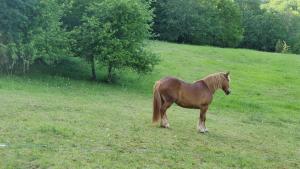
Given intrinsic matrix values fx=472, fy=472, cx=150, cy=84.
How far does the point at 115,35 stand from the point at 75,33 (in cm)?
194

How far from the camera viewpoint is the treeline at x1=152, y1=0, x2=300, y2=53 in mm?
54344

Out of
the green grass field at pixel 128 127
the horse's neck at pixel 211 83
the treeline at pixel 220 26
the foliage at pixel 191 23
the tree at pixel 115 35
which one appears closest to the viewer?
the green grass field at pixel 128 127

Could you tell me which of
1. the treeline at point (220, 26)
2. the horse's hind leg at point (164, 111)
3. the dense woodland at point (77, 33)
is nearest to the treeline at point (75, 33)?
the dense woodland at point (77, 33)

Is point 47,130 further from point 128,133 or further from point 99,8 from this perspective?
point 99,8

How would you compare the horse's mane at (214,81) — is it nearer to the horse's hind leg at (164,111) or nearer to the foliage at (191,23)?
the horse's hind leg at (164,111)

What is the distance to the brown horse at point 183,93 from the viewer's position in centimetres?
1215

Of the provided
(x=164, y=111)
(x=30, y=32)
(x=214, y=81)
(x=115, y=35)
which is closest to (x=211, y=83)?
(x=214, y=81)

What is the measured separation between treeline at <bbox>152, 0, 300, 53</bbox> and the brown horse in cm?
4100

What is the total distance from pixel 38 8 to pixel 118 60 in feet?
14.4

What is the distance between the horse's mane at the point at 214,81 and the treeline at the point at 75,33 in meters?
10.1

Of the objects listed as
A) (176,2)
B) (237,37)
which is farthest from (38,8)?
(237,37)

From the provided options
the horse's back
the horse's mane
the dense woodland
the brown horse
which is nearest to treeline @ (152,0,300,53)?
the dense woodland

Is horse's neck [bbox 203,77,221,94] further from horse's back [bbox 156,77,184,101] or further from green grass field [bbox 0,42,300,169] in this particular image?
green grass field [bbox 0,42,300,169]

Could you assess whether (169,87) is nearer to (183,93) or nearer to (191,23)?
(183,93)
